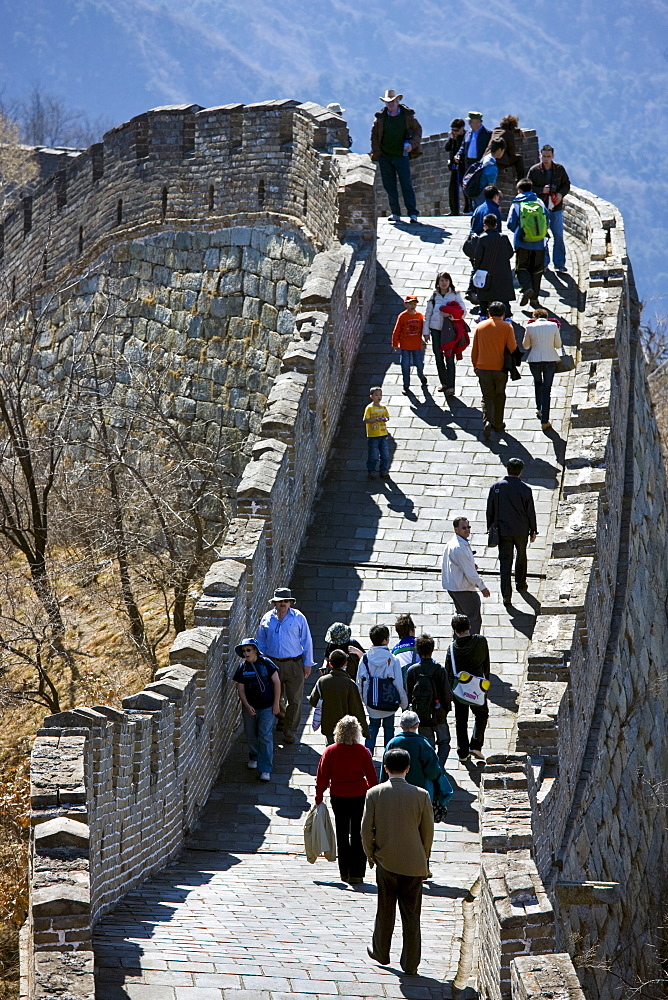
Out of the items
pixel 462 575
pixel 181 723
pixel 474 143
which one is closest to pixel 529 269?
pixel 474 143

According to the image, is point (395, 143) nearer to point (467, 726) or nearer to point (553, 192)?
point (553, 192)

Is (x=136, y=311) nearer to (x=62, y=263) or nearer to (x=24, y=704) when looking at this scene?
(x=62, y=263)

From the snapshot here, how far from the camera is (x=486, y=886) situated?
7.86 m

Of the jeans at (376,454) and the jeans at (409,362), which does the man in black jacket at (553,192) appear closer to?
the jeans at (409,362)

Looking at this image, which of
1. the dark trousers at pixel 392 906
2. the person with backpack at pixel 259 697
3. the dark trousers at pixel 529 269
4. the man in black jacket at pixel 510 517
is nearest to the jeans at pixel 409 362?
the dark trousers at pixel 529 269

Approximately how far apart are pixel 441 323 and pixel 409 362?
51 cm

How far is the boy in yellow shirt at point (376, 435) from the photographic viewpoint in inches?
548

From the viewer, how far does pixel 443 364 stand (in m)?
15.0

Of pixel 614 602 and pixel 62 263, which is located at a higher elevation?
pixel 62 263

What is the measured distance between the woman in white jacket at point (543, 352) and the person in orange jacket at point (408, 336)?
3.33 feet

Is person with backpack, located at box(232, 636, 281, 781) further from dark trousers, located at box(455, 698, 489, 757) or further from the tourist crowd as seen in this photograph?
dark trousers, located at box(455, 698, 489, 757)

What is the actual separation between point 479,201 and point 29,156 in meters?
20.0

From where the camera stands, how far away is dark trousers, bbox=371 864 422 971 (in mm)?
7895

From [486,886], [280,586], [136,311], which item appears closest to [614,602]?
[280,586]
